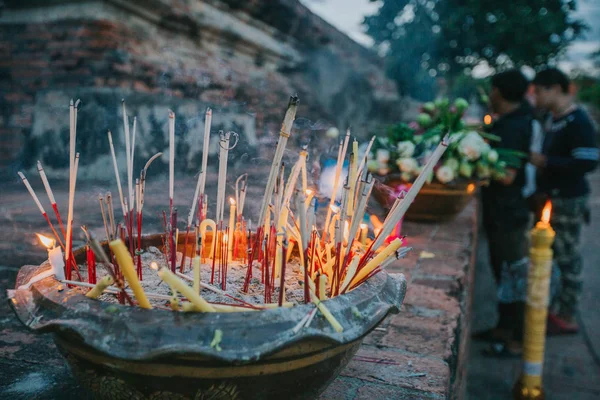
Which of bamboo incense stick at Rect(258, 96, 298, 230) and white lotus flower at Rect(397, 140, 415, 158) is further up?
white lotus flower at Rect(397, 140, 415, 158)

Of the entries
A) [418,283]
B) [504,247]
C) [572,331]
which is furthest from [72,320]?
[572,331]

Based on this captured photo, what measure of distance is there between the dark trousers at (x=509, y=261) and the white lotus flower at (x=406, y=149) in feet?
2.47

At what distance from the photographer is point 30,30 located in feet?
12.6

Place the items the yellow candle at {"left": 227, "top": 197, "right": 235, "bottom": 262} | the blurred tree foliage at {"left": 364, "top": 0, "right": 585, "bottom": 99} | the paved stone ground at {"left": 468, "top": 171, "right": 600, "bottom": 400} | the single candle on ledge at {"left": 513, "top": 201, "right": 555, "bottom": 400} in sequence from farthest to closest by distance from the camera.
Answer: the blurred tree foliage at {"left": 364, "top": 0, "right": 585, "bottom": 99} < the paved stone ground at {"left": 468, "top": 171, "right": 600, "bottom": 400} < the single candle on ledge at {"left": 513, "top": 201, "right": 555, "bottom": 400} < the yellow candle at {"left": 227, "top": 197, "right": 235, "bottom": 262}

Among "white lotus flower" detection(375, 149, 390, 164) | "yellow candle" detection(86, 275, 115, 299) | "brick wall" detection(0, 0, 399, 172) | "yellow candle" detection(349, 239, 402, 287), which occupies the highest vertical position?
"brick wall" detection(0, 0, 399, 172)

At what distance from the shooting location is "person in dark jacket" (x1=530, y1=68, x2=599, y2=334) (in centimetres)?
294

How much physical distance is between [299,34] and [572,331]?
4.75m

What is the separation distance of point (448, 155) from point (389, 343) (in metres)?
1.71

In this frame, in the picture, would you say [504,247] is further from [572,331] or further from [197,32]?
[197,32]

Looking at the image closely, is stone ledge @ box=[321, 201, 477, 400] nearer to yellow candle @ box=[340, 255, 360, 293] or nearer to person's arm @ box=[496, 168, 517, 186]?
yellow candle @ box=[340, 255, 360, 293]

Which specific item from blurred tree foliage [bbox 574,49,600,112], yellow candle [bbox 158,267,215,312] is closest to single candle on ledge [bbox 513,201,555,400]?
yellow candle [bbox 158,267,215,312]

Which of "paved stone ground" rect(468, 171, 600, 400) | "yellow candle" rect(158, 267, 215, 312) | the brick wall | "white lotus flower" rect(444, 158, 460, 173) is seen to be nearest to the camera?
"yellow candle" rect(158, 267, 215, 312)

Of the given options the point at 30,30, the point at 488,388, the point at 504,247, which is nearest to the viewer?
the point at 488,388

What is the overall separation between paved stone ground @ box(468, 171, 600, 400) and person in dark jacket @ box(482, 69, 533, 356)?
23 centimetres
